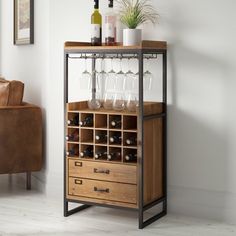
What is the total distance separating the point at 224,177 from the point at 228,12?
1091mm

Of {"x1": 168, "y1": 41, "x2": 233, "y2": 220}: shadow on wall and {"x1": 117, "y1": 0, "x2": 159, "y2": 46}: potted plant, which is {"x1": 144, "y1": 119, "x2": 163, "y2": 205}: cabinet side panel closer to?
{"x1": 168, "y1": 41, "x2": 233, "y2": 220}: shadow on wall

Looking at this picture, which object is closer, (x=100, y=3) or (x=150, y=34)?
(x=150, y=34)

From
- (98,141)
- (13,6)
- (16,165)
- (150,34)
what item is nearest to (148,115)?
(98,141)

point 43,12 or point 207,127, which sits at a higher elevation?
point 43,12

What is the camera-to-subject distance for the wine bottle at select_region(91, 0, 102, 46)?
3.88 metres

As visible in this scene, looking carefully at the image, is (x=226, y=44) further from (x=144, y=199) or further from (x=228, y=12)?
(x=144, y=199)

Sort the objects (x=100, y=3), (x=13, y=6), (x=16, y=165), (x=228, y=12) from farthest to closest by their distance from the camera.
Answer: (x=13, y=6) < (x=16, y=165) < (x=100, y=3) < (x=228, y=12)

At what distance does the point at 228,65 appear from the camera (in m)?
3.68

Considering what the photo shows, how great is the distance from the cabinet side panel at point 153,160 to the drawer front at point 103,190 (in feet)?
0.36

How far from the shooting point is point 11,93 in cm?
452

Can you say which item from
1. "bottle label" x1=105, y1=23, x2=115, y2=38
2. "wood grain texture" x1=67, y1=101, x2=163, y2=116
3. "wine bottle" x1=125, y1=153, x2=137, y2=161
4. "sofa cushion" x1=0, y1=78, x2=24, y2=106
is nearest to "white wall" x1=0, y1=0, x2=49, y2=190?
"sofa cushion" x1=0, y1=78, x2=24, y2=106

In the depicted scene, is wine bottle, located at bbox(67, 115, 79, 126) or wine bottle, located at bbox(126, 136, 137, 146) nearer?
wine bottle, located at bbox(126, 136, 137, 146)

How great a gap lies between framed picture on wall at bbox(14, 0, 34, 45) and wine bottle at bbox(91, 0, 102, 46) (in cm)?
107

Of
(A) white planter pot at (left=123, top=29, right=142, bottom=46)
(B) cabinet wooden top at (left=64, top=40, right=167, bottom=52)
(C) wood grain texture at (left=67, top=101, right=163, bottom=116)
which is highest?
(A) white planter pot at (left=123, top=29, right=142, bottom=46)
